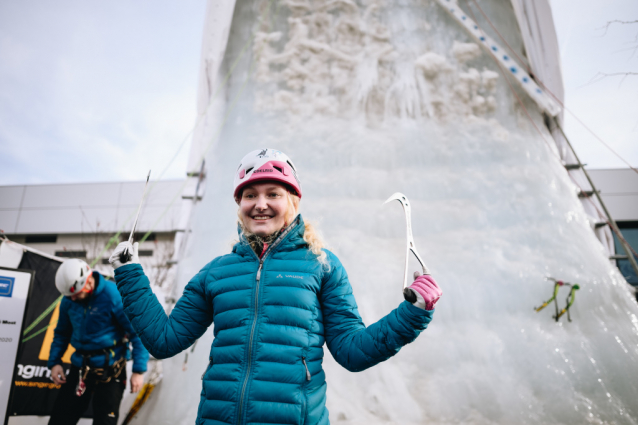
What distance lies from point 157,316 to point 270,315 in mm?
372

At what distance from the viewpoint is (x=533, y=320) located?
2945mm

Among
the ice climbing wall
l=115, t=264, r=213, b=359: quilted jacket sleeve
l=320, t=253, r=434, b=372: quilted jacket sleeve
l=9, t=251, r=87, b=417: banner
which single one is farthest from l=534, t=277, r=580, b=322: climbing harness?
l=9, t=251, r=87, b=417: banner

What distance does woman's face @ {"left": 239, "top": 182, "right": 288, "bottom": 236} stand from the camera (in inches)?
47.2

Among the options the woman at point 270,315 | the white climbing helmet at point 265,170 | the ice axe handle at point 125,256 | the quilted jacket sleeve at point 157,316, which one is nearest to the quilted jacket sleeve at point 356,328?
the woman at point 270,315

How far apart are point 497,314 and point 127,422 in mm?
3164

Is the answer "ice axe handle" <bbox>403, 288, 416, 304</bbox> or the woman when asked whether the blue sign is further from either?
"ice axe handle" <bbox>403, 288, 416, 304</bbox>

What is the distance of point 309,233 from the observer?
4.10 feet

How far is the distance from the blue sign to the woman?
2.30m

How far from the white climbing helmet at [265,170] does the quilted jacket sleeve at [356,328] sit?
31 centimetres

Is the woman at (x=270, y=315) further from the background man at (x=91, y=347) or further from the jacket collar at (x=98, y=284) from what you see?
the jacket collar at (x=98, y=284)

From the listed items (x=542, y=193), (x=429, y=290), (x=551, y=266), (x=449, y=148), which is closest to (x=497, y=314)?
(x=551, y=266)

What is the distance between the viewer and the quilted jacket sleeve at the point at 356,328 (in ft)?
3.04

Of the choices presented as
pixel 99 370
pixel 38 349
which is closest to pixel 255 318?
pixel 99 370

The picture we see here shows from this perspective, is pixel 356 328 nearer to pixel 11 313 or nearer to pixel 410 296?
pixel 410 296
